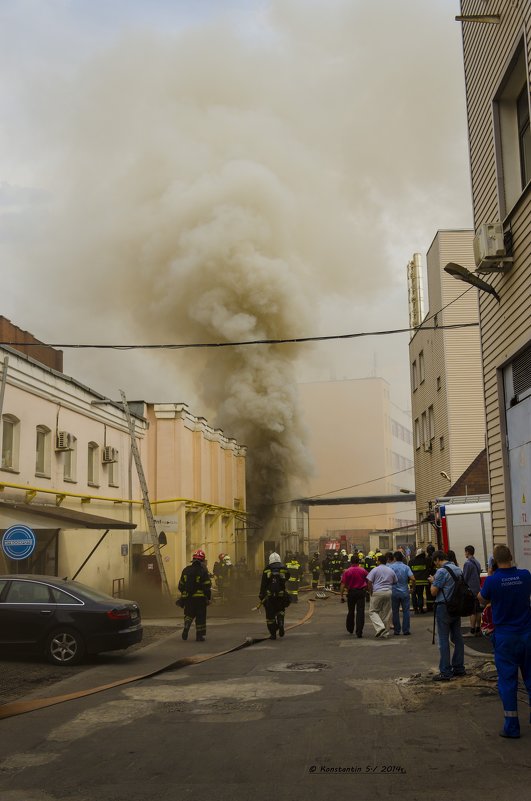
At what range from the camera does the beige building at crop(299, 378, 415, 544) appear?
224ft

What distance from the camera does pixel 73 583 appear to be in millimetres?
11438

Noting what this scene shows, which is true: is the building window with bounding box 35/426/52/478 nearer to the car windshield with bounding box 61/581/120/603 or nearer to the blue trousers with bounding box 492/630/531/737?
the car windshield with bounding box 61/581/120/603

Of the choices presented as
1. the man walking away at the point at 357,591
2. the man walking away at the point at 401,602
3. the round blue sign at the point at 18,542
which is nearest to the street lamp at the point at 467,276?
the man walking away at the point at 357,591

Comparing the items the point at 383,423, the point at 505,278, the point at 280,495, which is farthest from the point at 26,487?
the point at 383,423

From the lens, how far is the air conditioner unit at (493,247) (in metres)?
8.79

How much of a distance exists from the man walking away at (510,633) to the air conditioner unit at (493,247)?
149 inches

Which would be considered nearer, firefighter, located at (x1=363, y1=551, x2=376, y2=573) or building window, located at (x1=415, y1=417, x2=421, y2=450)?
firefighter, located at (x1=363, y1=551, x2=376, y2=573)

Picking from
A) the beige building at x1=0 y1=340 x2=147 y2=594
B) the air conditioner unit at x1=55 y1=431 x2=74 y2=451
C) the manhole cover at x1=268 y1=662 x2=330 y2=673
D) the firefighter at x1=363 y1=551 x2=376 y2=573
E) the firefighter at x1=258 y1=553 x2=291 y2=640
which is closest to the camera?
the manhole cover at x1=268 y1=662 x2=330 y2=673

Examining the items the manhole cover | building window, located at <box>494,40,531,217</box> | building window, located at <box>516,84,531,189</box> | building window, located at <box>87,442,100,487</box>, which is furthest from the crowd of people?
building window, located at <box>87,442,100,487</box>

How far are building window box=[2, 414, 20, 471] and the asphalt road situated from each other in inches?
294

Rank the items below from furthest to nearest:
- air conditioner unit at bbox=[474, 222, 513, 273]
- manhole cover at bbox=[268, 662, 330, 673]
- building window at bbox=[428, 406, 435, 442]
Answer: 1. building window at bbox=[428, 406, 435, 442]
2. manhole cover at bbox=[268, 662, 330, 673]
3. air conditioner unit at bbox=[474, 222, 513, 273]

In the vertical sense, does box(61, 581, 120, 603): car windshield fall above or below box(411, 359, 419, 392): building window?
below

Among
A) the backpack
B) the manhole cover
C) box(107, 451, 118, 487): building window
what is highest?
box(107, 451, 118, 487): building window

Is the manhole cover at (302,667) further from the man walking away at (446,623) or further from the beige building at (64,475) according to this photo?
the beige building at (64,475)
